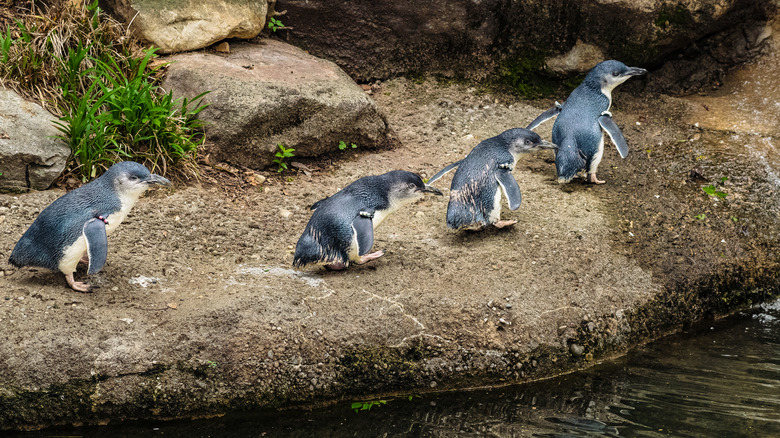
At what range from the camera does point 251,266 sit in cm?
455

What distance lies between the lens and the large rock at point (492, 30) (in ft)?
21.1

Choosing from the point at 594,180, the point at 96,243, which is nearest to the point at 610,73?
the point at 594,180

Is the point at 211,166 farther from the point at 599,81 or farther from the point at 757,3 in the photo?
the point at 757,3

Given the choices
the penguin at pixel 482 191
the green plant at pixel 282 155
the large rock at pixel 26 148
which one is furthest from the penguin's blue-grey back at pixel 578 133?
the large rock at pixel 26 148

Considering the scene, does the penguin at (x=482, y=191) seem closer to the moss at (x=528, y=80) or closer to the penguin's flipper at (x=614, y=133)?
the penguin's flipper at (x=614, y=133)

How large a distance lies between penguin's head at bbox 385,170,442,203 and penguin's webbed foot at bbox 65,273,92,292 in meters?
1.78

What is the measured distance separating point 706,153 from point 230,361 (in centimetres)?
418

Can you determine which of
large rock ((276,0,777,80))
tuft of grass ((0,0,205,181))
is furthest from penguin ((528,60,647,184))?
tuft of grass ((0,0,205,181))

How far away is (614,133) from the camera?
18.1ft

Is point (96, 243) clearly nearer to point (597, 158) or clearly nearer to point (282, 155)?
point (282, 155)

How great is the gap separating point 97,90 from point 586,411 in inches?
166

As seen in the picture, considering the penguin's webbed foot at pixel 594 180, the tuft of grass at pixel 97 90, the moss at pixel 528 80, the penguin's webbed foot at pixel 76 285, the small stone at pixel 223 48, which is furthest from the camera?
the moss at pixel 528 80

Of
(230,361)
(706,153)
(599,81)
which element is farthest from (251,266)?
(706,153)

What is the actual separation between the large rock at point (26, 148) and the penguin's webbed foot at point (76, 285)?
1.32 m
